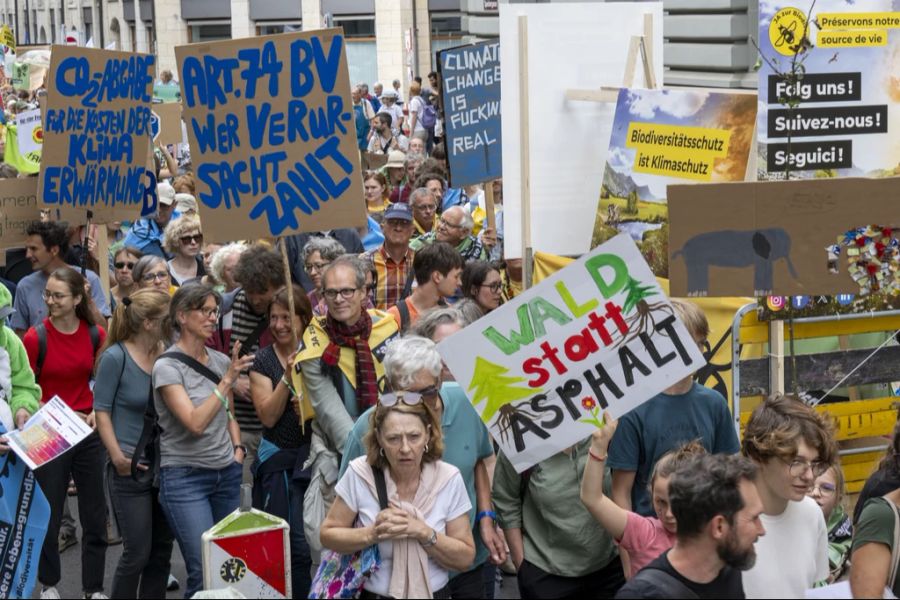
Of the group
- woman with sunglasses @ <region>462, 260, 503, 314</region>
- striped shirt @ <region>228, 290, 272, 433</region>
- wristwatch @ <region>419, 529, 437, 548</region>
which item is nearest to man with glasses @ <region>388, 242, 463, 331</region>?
woman with sunglasses @ <region>462, 260, 503, 314</region>

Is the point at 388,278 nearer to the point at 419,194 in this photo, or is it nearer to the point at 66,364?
the point at 419,194

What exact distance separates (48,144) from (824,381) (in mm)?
4938

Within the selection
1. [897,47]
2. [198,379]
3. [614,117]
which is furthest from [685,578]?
[614,117]

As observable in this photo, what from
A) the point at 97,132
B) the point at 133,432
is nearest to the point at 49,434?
the point at 133,432

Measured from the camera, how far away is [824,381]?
7.13 meters

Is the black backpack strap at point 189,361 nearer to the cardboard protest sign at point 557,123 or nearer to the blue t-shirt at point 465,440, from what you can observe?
the blue t-shirt at point 465,440

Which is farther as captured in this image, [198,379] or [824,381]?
[824,381]

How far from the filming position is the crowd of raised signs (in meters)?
4.58

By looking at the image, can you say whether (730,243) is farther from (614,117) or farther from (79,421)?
(79,421)

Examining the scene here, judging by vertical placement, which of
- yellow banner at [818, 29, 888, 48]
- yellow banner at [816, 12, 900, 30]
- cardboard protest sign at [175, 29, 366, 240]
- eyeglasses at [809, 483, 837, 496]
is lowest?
eyeglasses at [809, 483, 837, 496]

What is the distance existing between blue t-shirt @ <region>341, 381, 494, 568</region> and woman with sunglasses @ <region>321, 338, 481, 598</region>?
0.46 m

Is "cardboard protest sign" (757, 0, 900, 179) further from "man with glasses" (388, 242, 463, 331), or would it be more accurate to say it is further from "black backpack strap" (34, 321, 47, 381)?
"black backpack strap" (34, 321, 47, 381)

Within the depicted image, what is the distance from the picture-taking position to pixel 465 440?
5.43 m

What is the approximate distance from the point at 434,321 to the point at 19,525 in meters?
2.14
